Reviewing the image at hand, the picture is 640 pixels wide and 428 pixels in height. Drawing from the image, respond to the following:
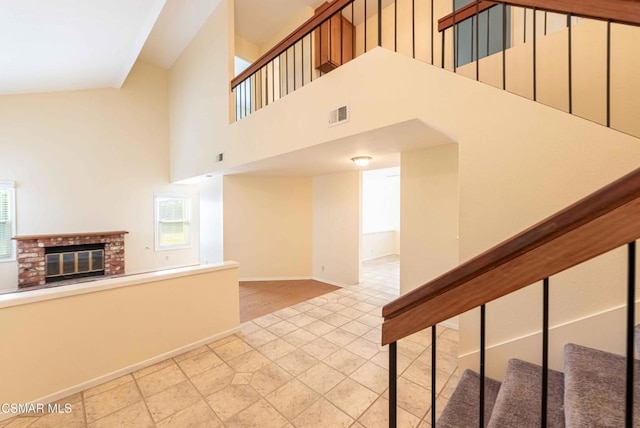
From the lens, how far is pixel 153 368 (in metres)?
2.42

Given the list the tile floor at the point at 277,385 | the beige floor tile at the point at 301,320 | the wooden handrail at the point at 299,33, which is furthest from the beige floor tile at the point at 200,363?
the wooden handrail at the point at 299,33

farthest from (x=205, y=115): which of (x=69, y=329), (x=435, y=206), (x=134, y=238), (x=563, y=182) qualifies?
(x=563, y=182)

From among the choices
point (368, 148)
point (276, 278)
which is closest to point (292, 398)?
point (368, 148)

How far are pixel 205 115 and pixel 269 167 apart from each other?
1920 millimetres

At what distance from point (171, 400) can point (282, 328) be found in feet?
4.52

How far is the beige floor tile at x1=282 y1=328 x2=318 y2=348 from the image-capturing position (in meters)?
2.84

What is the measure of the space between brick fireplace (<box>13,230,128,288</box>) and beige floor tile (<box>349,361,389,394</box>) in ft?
20.5

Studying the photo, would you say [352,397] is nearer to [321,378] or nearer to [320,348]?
[321,378]

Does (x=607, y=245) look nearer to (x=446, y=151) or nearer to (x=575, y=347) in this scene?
(x=575, y=347)

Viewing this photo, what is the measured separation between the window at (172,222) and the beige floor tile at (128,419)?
5.58 m

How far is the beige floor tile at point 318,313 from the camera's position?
11.7 feet

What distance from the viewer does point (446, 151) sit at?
319 cm

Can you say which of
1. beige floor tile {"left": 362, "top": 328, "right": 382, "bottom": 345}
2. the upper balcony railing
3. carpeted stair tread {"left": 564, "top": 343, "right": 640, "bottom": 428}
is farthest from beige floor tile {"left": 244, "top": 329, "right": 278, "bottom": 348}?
the upper balcony railing

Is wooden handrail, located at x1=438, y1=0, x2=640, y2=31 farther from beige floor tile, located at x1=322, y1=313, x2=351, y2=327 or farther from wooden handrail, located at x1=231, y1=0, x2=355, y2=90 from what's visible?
beige floor tile, located at x1=322, y1=313, x2=351, y2=327
